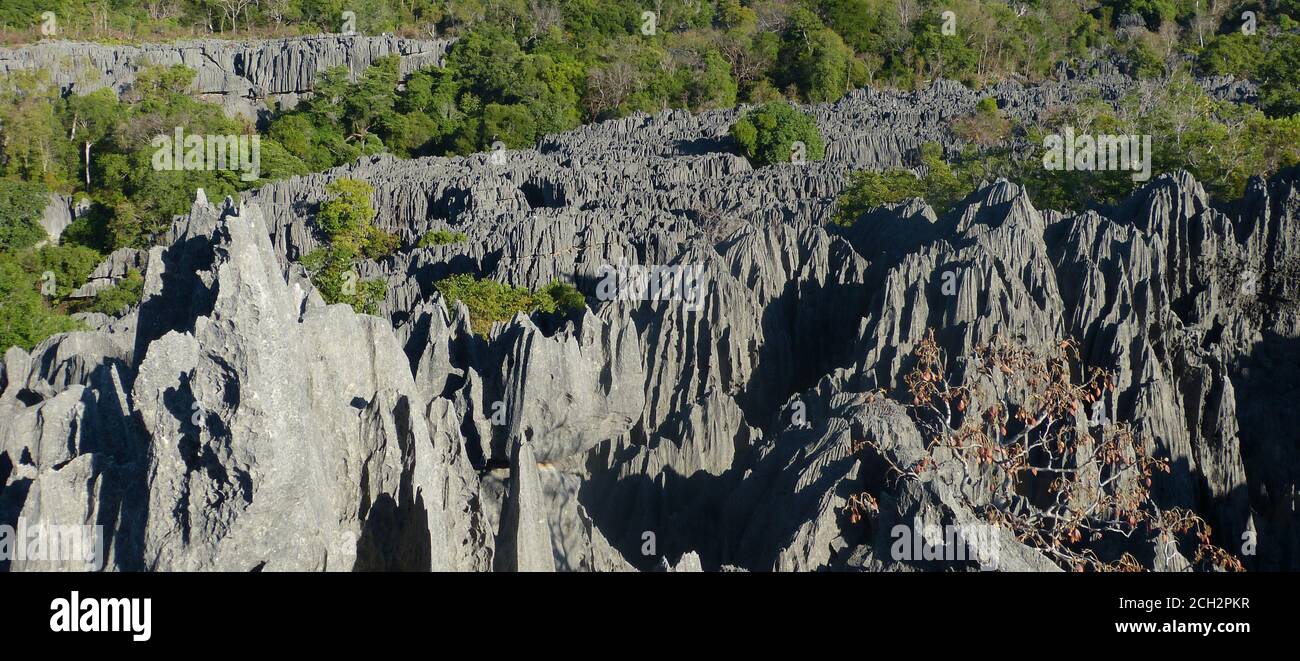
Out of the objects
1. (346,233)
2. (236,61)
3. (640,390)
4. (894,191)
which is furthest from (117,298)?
(236,61)

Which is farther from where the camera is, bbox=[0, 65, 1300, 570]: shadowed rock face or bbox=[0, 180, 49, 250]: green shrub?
bbox=[0, 180, 49, 250]: green shrub

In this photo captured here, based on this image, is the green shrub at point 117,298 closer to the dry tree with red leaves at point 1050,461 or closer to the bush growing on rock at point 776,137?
the bush growing on rock at point 776,137

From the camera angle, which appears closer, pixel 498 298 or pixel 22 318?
pixel 22 318

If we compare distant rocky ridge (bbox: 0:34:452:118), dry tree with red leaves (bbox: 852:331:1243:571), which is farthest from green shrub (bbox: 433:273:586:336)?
distant rocky ridge (bbox: 0:34:452:118)

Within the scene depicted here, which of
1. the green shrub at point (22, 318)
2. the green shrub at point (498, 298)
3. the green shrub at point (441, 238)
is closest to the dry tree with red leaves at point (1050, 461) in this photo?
the green shrub at point (498, 298)

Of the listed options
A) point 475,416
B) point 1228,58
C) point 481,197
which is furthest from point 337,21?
point 475,416

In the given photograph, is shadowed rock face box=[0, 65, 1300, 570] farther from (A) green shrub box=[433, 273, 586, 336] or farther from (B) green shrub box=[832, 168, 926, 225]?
(A) green shrub box=[433, 273, 586, 336]

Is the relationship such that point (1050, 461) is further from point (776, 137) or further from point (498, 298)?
point (776, 137)
